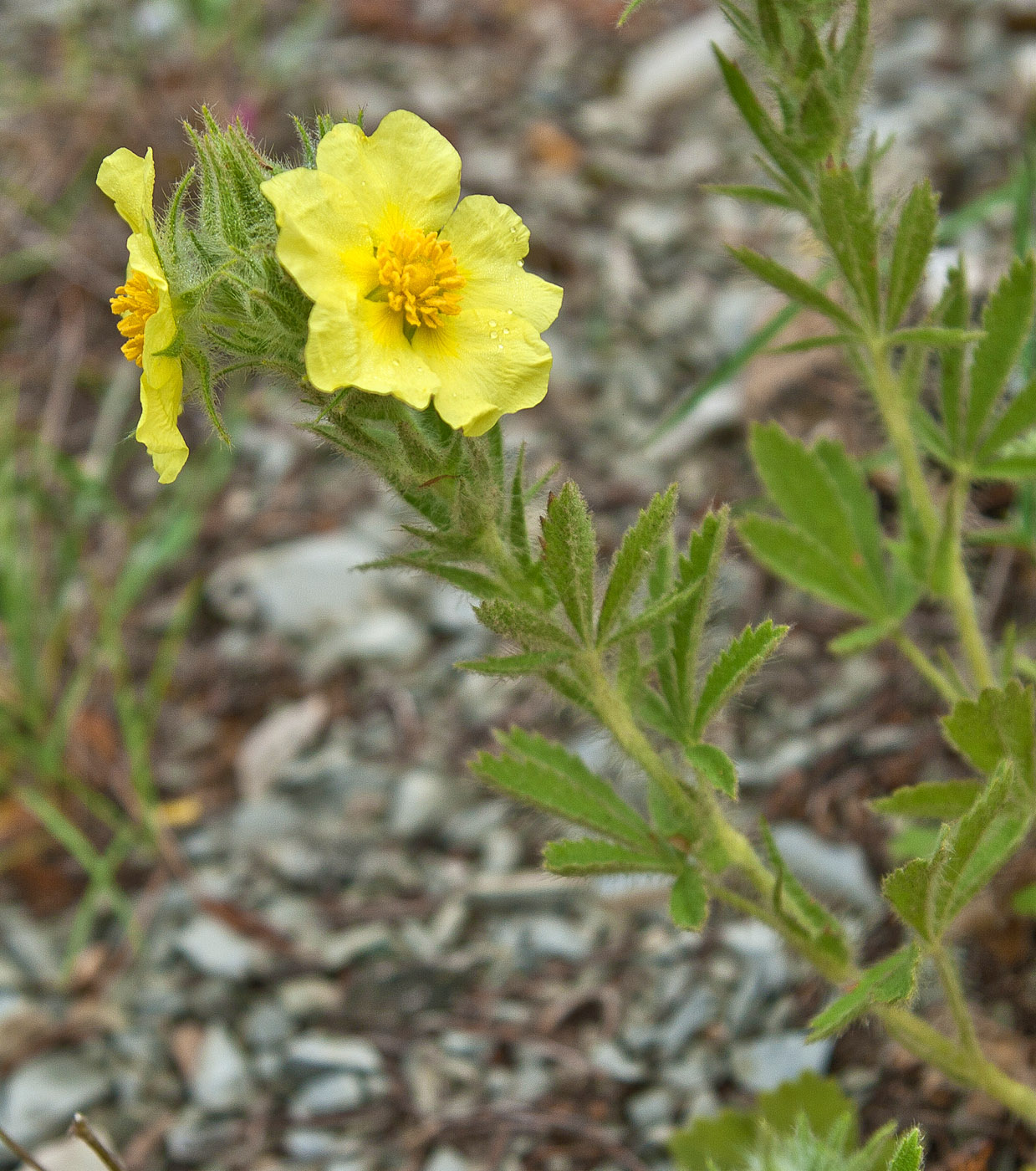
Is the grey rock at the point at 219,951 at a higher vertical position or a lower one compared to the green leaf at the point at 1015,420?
lower

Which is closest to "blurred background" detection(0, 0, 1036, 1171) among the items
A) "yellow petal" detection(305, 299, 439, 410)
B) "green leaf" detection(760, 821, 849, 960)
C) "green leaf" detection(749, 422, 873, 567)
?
"yellow petal" detection(305, 299, 439, 410)

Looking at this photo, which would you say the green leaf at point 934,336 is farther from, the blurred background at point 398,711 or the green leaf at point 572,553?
the green leaf at point 572,553

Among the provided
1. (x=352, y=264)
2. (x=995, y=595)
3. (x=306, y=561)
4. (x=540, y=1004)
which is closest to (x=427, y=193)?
(x=352, y=264)

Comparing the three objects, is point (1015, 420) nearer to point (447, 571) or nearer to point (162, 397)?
point (447, 571)

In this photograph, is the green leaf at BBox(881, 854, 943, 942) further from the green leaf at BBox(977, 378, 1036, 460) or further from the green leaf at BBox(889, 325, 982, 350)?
the green leaf at BBox(977, 378, 1036, 460)

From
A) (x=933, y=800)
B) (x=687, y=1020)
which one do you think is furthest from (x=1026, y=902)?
(x=687, y=1020)

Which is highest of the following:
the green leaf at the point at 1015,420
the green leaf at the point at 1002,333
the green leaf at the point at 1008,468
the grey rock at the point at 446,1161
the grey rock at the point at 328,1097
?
the green leaf at the point at 1002,333

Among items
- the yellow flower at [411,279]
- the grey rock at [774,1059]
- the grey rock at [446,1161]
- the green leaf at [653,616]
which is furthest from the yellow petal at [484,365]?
the grey rock at [446,1161]
